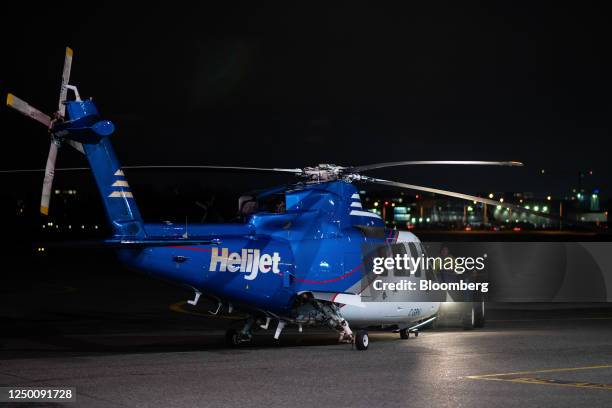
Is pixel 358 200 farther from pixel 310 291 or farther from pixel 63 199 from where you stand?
pixel 63 199

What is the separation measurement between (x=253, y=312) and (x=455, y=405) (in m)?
7.00

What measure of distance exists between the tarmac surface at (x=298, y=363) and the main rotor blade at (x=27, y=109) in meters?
4.06

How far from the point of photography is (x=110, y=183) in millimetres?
16078

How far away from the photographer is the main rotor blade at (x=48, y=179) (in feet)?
46.3

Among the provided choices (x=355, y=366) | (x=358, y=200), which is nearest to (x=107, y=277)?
(x=358, y=200)

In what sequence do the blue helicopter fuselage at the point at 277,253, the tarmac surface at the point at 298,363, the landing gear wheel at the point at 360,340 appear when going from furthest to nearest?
the landing gear wheel at the point at 360,340 < the blue helicopter fuselage at the point at 277,253 < the tarmac surface at the point at 298,363

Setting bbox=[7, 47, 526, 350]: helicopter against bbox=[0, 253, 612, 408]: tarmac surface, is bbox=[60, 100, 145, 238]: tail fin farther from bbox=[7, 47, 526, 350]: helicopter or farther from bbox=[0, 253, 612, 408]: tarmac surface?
bbox=[0, 253, 612, 408]: tarmac surface

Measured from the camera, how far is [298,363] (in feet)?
50.1

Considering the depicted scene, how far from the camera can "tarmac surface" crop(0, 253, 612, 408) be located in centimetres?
1197

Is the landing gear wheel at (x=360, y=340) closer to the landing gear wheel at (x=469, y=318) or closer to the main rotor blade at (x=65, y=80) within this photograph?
the landing gear wheel at (x=469, y=318)

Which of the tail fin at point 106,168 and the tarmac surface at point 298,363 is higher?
the tail fin at point 106,168

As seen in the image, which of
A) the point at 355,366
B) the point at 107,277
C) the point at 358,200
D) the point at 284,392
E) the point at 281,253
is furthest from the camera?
the point at 107,277

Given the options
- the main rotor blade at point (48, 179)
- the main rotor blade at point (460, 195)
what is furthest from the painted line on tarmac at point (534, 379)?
the main rotor blade at point (48, 179)

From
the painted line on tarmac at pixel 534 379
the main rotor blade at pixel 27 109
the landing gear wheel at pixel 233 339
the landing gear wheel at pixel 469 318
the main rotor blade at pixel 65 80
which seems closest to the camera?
the painted line on tarmac at pixel 534 379
